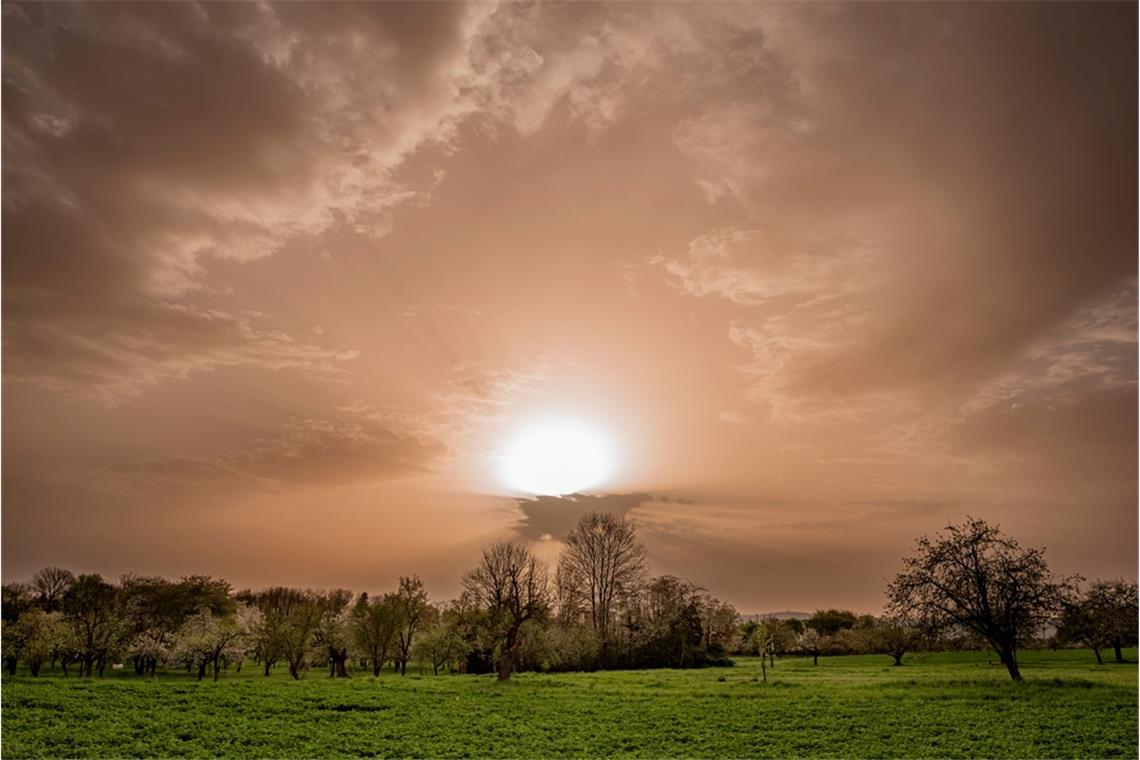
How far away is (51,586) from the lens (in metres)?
97.3

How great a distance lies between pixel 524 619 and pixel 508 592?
6.28 metres

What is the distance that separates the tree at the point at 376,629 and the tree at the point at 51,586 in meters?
48.5

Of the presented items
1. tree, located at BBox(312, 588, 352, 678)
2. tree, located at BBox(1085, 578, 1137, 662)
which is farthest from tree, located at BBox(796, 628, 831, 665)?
tree, located at BBox(312, 588, 352, 678)

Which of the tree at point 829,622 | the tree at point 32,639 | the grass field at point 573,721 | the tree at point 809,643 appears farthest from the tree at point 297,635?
the tree at point 829,622

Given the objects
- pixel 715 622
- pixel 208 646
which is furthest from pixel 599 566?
pixel 208 646

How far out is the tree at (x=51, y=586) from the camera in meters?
94.1

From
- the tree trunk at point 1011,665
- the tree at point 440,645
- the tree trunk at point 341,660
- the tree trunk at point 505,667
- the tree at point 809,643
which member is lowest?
the tree at point 809,643

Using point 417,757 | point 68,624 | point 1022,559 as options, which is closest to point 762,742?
point 417,757

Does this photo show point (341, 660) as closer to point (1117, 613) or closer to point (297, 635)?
point (297, 635)

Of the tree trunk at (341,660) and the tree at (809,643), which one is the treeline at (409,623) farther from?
the tree at (809,643)

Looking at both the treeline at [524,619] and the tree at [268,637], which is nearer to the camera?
the treeline at [524,619]

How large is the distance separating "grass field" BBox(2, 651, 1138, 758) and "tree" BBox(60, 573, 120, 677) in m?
49.6

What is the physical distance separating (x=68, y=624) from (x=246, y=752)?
74136mm

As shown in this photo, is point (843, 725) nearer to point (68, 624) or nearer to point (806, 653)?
point (68, 624)
